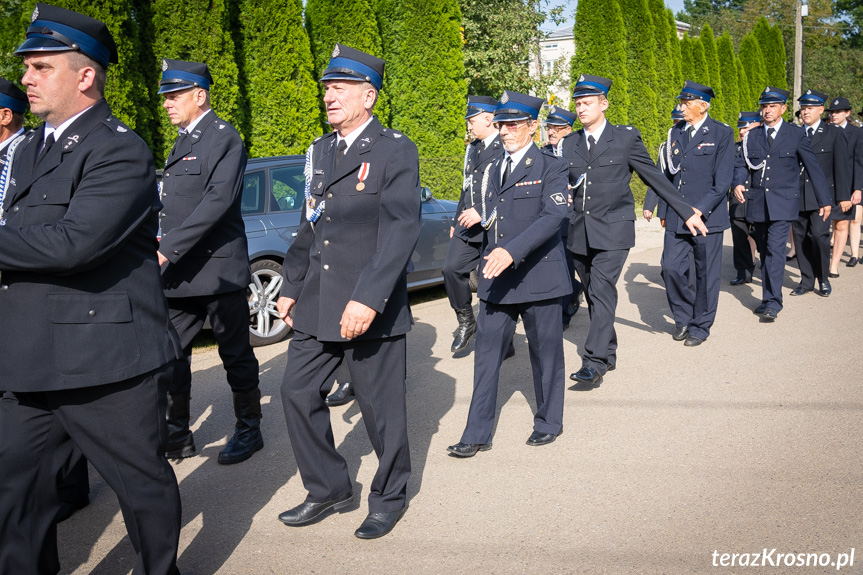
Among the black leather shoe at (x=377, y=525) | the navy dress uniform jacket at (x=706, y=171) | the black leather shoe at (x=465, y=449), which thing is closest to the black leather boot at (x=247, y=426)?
the black leather shoe at (x=465, y=449)

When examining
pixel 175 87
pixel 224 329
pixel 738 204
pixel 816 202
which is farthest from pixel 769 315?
pixel 175 87

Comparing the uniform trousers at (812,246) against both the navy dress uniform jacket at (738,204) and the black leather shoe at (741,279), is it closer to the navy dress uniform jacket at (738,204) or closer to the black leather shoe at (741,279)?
the navy dress uniform jacket at (738,204)

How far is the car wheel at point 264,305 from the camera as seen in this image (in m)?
7.52

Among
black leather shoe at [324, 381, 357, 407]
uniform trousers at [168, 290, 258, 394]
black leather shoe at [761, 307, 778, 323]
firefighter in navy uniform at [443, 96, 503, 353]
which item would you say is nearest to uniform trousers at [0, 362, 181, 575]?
uniform trousers at [168, 290, 258, 394]

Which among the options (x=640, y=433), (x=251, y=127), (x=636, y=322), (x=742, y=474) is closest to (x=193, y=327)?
(x=640, y=433)

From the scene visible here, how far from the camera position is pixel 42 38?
278 centimetres

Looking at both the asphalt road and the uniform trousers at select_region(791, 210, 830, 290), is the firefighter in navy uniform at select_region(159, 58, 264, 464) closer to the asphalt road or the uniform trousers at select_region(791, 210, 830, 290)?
the asphalt road

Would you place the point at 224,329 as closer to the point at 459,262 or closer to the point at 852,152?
the point at 459,262

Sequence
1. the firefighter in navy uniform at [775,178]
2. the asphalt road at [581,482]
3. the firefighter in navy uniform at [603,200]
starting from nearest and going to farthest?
the asphalt road at [581,482], the firefighter in navy uniform at [603,200], the firefighter in navy uniform at [775,178]

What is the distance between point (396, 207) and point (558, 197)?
1484mm

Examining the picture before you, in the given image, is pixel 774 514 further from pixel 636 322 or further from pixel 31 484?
pixel 636 322

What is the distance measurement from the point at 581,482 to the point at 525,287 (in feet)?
3.83

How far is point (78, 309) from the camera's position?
9.00 feet

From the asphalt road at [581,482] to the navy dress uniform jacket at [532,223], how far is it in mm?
920
